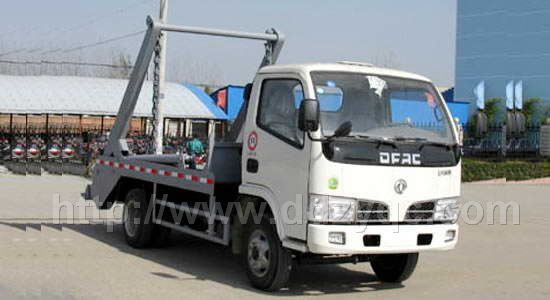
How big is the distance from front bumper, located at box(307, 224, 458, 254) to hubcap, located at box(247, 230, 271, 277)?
29.0 inches

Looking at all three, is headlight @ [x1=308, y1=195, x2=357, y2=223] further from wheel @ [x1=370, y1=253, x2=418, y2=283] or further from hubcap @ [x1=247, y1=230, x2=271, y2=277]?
wheel @ [x1=370, y1=253, x2=418, y2=283]

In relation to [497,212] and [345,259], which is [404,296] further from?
→ [497,212]

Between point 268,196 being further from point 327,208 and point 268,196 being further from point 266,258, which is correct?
point 327,208

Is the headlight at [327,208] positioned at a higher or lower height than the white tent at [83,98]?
lower

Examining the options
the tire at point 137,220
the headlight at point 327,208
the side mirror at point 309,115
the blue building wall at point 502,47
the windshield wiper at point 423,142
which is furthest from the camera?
the blue building wall at point 502,47

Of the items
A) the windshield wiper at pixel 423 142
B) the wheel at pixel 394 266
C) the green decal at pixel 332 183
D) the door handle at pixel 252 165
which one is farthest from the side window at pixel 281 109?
the wheel at pixel 394 266

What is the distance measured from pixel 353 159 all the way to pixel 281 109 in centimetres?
104

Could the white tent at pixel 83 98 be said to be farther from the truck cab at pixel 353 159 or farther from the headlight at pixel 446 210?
the headlight at pixel 446 210

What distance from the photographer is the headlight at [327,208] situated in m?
7.59

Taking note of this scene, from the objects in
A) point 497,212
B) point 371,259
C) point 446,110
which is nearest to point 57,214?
point 371,259

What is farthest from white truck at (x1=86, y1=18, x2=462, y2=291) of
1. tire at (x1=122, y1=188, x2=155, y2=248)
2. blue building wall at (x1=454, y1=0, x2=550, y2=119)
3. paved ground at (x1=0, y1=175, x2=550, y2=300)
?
blue building wall at (x1=454, y1=0, x2=550, y2=119)

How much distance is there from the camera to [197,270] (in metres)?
9.53

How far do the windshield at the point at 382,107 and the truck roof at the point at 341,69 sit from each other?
0.06m

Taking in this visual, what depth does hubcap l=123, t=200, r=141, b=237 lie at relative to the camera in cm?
1097
